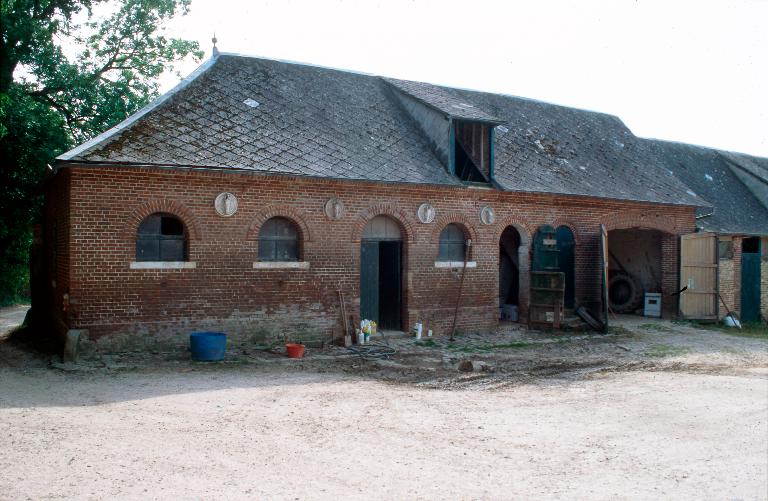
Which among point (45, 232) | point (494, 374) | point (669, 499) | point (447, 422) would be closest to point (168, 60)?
point (45, 232)

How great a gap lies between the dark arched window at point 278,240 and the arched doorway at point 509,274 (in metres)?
6.93

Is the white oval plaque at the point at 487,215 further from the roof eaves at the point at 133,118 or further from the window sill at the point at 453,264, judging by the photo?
the roof eaves at the point at 133,118

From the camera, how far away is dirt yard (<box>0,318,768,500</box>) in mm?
5867

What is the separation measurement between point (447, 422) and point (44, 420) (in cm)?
508

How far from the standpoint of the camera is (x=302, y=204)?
14.1 meters

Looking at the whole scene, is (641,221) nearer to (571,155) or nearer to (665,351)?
(571,155)

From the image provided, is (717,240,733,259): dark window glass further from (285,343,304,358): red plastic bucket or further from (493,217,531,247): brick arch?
(285,343,304,358): red plastic bucket

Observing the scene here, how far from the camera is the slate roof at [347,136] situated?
13.3 m

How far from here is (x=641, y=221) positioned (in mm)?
19516

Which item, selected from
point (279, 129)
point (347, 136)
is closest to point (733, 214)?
point (347, 136)

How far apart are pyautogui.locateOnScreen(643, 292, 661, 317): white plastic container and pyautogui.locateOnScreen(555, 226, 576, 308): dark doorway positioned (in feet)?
11.9

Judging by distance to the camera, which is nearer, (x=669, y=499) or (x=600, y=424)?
(x=669, y=499)

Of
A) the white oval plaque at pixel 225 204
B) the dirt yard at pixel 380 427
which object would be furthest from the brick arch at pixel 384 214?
the dirt yard at pixel 380 427

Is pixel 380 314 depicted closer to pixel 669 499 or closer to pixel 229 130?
pixel 229 130
